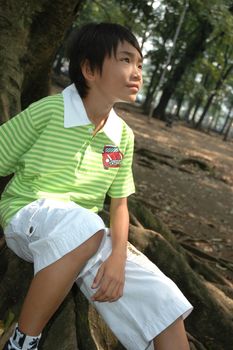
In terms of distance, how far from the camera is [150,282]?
216 centimetres

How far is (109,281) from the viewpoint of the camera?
2.10 meters

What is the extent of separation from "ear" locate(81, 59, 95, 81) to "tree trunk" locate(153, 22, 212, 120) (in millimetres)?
22144

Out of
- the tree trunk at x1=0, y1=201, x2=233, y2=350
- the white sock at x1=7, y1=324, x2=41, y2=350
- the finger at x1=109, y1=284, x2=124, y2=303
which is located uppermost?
the finger at x1=109, y1=284, x2=124, y2=303

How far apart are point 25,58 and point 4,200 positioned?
96.7 inches

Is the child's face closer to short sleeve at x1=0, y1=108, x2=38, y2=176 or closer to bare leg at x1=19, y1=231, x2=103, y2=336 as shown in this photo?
short sleeve at x1=0, y1=108, x2=38, y2=176

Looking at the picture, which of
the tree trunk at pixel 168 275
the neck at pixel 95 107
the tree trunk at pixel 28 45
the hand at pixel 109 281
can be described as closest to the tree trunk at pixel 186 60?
the tree trunk at pixel 28 45

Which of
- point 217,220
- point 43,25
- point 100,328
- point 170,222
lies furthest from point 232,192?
point 100,328

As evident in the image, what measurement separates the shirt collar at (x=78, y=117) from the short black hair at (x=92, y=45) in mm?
67

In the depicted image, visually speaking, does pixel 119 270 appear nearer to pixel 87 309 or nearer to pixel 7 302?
pixel 87 309

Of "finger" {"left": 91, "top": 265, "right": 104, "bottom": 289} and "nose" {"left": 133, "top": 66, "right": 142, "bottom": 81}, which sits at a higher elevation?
"nose" {"left": 133, "top": 66, "right": 142, "bottom": 81}

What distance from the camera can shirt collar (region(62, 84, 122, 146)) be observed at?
2.32 m

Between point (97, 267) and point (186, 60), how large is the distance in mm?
25084

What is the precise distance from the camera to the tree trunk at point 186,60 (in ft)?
80.0

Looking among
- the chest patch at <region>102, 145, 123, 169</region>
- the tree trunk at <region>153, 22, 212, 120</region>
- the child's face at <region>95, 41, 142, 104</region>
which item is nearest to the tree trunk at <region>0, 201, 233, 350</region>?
the chest patch at <region>102, 145, 123, 169</region>
